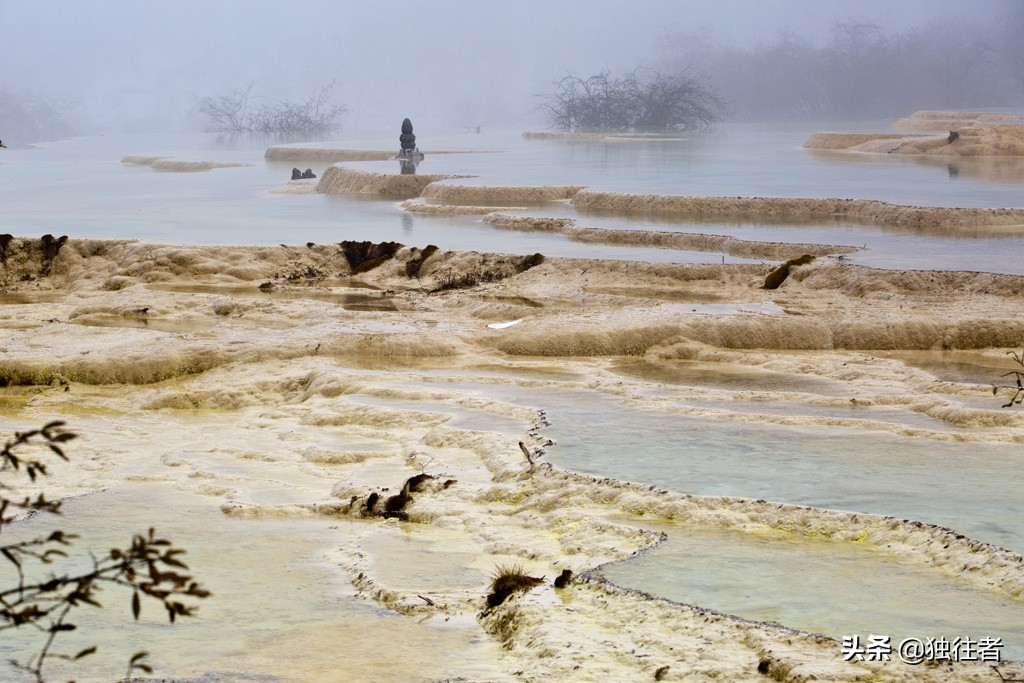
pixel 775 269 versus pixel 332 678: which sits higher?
pixel 775 269

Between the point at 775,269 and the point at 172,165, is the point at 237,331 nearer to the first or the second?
the point at 775,269

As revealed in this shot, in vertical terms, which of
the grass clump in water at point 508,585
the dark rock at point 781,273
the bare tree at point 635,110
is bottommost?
the grass clump in water at point 508,585

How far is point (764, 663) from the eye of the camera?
12.7 feet

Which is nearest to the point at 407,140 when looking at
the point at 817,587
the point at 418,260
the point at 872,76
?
the point at 418,260

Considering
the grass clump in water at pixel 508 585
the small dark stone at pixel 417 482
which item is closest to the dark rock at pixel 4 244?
the small dark stone at pixel 417 482

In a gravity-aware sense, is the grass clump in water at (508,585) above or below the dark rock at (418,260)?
below

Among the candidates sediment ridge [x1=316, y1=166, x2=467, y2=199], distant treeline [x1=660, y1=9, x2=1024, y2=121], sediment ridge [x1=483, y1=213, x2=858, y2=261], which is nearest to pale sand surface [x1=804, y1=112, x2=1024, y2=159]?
sediment ridge [x1=316, y1=166, x2=467, y2=199]

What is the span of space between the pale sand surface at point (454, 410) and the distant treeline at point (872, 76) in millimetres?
39659

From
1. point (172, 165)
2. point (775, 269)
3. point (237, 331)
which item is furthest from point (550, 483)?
point (172, 165)

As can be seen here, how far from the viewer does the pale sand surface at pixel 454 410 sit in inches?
169

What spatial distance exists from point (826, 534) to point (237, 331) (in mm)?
6041

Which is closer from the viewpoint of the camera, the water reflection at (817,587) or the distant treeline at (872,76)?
the water reflection at (817,587)

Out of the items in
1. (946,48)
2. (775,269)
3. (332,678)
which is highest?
(946,48)
